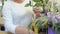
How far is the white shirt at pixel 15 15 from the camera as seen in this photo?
3.12 ft

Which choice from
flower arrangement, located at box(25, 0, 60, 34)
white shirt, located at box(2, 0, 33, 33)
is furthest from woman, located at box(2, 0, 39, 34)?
flower arrangement, located at box(25, 0, 60, 34)

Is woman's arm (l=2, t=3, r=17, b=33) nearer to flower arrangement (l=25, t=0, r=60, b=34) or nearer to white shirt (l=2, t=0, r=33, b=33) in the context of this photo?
white shirt (l=2, t=0, r=33, b=33)

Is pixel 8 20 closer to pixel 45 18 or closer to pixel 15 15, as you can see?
pixel 15 15

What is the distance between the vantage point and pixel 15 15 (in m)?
0.99

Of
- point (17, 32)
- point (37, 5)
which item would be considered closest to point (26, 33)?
point (17, 32)

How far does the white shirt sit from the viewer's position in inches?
37.5

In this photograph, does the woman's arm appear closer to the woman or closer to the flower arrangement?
the woman

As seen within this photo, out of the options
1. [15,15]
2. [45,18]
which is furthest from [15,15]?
[45,18]

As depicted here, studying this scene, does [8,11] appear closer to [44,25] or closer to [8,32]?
→ [8,32]

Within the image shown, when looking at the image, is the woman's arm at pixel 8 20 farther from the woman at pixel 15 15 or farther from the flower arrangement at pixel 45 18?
the flower arrangement at pixel 45 18

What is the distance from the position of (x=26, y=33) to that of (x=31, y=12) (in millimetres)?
170

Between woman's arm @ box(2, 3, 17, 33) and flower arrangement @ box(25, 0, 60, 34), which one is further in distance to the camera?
woman's arm @ box(2, 3, 17, 33)

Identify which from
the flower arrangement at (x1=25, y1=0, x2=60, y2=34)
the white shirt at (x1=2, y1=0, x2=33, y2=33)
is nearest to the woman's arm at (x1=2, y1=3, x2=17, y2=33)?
the white shirt at (x1=2, y1=0, x2=33, y2=33)

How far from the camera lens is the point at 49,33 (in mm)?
728
